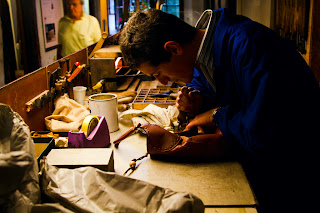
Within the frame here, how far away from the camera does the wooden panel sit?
1.63 m

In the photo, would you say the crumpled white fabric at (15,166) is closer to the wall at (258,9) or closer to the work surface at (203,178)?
the work surface at (203,178)

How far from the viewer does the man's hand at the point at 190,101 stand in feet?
6.41

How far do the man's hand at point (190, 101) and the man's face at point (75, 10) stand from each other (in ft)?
11.5

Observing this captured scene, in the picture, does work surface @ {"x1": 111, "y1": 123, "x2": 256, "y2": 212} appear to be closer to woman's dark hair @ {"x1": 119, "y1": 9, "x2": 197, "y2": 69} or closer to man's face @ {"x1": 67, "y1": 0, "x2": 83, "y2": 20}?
woman's dark hair @ {"x1": 119, "y1": 9, "x2": 197, "y2": 69}

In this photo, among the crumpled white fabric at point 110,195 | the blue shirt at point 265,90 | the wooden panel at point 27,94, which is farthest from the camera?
the wooden panel at point 27,94

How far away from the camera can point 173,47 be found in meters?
1.52

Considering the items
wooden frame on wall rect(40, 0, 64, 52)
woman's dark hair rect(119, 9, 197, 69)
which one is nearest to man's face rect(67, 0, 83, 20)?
wooden frame on wall rect(40, 0, 64, 52)

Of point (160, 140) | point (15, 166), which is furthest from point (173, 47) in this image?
point (15, 166)

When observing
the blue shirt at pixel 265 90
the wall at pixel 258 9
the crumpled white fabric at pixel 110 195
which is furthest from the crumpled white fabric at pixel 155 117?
the wall at pixel 258 9

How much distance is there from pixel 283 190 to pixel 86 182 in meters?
1.01

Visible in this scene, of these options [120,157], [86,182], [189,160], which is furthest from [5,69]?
[86,182]

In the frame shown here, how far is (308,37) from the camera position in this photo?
8.17ft

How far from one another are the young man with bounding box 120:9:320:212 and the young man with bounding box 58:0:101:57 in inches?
136

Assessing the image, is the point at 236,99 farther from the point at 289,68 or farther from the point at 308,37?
the point at 308,37
